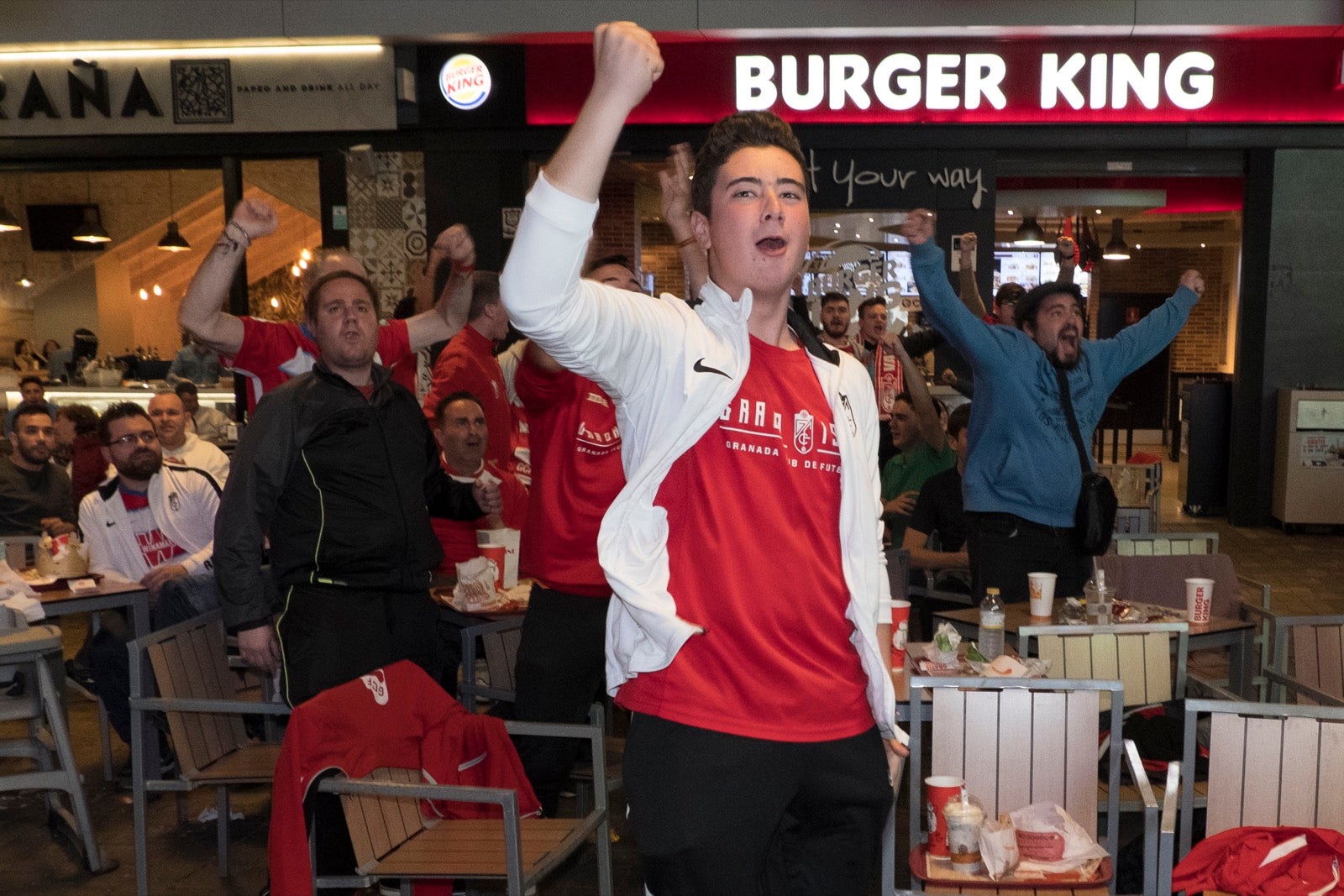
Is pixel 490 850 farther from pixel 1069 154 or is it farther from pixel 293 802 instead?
pixel 1069 154

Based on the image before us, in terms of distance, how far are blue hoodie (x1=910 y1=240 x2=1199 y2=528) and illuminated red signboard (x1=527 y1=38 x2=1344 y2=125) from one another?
578cm

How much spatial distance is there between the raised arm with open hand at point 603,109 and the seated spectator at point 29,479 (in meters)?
5.91

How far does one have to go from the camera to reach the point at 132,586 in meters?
4.80

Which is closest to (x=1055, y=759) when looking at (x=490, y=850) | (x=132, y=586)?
(x=490, y=850)

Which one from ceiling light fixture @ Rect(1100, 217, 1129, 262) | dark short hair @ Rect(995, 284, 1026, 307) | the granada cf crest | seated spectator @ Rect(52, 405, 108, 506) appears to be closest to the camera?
the granada cf crest

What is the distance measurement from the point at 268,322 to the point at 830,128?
676 cm

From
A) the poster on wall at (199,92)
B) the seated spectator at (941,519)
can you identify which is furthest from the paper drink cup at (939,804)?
the poster on wall at (199,92)

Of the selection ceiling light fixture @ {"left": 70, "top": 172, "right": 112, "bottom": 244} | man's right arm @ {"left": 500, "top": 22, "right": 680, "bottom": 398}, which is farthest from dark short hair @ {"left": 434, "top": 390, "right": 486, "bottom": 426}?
ceiling light fixture @ {"left": 70, "top": 172, "right": 112, "bottom": 244}

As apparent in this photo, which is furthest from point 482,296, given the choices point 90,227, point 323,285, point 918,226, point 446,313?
point 90,227

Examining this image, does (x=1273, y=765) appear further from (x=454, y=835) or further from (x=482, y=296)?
(x=482, y=296)

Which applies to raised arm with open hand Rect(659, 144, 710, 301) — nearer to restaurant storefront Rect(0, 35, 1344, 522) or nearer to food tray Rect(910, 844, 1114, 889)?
food tray Rect(910, 844, 1114, 889)

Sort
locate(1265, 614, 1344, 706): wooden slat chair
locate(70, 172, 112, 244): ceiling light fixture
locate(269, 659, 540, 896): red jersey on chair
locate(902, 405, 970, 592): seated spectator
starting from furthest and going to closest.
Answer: locate(70, 172, 112, 244): ceiling light fixture, locate(902, 405, 970, 592): seated spectator, locate(1265, 614, 1344, 706): wooden slat chair, locate(269, 659, 540, 896): red jersey on chair

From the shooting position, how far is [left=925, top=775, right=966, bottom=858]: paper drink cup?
2.83 metres

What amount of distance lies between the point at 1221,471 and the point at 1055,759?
365 inches
